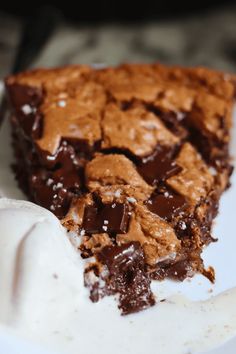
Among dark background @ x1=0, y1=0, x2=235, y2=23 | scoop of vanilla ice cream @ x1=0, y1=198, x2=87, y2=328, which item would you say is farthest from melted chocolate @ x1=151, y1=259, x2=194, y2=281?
dark background @ x1=0, y1=0, x2=235, y2=23

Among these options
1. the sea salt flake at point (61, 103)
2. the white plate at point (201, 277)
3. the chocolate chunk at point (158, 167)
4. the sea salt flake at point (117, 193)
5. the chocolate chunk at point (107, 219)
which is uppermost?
the sea salt flake at point (61, 103)

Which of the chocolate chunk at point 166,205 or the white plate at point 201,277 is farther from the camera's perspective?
the chocolate chunk at point 166,205

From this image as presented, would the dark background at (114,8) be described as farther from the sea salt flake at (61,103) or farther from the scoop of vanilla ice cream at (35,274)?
the scoop of vanilla ice cream at (35,274)

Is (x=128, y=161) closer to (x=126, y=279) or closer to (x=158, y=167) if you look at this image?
(x=158, y=167)

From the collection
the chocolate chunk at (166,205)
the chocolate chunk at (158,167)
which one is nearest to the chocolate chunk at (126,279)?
the chocolate chunk at (166,205)

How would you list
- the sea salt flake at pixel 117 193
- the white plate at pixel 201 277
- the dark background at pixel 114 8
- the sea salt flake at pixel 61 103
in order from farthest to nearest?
the dark background at pixel 114 8, the sea salt flake at pixel 61 103, the sea salt flake at pixel 117 193, the white plate at pixel 201 277

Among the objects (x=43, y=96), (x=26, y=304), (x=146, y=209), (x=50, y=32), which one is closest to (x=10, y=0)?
(x=50, y=32)

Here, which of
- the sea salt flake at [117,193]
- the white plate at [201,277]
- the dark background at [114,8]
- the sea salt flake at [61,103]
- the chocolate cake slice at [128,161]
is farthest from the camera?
the dark background at [114,8]

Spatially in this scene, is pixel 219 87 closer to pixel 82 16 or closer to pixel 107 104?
pixel 107 104
